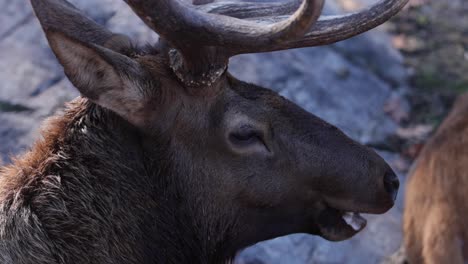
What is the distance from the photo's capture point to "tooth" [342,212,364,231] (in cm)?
390

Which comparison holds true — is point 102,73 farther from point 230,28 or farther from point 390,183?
point 390,183

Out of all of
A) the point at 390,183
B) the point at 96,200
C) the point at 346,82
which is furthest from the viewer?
the point at 346,82

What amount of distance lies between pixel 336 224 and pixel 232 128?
701mm

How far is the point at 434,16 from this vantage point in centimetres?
946

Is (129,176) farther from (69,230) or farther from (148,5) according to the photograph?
(148,5)

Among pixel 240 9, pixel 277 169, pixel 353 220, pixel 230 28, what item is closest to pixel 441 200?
pixel 353 220

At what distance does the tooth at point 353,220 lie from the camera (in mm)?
3896

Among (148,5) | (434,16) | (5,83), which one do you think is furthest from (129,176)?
(434,16)

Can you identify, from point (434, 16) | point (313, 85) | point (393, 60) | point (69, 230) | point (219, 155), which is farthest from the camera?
point (434, 16)

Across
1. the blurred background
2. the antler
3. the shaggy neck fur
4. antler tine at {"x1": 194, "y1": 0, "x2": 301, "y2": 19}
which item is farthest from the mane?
the blurred background

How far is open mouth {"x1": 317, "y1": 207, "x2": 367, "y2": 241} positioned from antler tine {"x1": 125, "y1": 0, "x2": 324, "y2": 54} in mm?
948

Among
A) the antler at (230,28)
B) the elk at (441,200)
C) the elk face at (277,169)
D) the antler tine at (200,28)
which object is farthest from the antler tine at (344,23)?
the elk at (441,200)

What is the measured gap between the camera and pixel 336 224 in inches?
152

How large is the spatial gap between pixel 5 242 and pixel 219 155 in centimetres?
100
